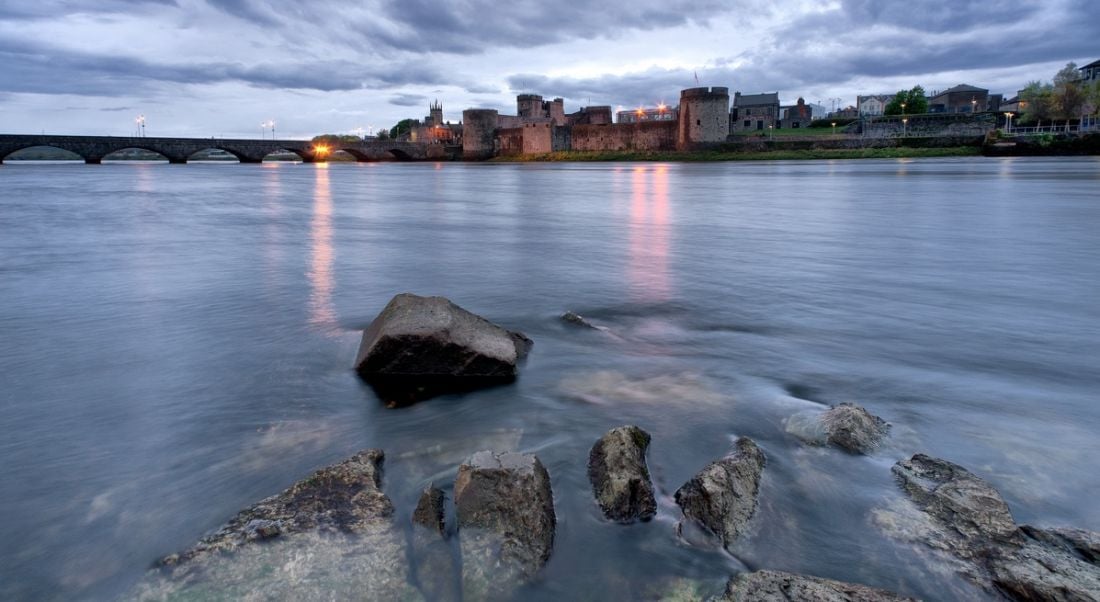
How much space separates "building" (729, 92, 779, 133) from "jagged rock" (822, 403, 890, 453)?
254 ft

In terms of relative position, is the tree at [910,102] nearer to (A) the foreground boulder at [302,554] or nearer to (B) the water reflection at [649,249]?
(B) the water reflection at [649,249]

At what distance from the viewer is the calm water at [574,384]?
2.64 m

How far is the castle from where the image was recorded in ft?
179

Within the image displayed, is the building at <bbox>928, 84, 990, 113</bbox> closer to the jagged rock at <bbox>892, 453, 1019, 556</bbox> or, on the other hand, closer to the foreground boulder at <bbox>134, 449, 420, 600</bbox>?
the jagged rock at <bbox>892, 453, 1019, 556</bbox>

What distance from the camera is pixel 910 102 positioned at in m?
75.2

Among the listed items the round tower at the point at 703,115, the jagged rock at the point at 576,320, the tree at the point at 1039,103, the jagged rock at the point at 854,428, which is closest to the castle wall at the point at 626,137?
the round tower at the point at 703,115

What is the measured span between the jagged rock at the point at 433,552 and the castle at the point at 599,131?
55194mm

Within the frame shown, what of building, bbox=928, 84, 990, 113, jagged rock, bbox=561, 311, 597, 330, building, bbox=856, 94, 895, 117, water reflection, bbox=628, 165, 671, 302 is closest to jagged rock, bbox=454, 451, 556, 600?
jagged rock, bbox=561, 311, 597, 330

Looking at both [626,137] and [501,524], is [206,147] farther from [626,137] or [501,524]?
[501,524]

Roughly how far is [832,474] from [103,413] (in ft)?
13.2

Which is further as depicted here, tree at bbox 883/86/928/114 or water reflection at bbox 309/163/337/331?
tree at bbox 883/86/928/114

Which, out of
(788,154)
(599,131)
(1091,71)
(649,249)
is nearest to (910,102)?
(1091,71)

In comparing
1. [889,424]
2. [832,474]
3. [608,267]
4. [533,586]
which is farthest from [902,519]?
[608,267]

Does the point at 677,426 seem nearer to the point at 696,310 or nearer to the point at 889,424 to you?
the point at 889,424
